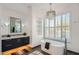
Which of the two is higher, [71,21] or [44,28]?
[71,21]

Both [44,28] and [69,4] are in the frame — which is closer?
[69,4]

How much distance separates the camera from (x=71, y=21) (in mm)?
1484

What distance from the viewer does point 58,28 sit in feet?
5.08

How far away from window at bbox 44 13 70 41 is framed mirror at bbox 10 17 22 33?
478 millimetres

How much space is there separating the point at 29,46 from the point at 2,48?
466 mm

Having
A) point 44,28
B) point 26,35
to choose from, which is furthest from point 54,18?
point 26,35

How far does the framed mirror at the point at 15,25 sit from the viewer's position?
1.51 meters

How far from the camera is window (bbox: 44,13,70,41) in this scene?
1.50m

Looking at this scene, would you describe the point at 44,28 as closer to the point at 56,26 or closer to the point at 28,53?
the point at 56,26

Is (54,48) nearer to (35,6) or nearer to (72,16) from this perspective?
(72,16)

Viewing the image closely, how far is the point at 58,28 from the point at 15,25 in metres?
0.79

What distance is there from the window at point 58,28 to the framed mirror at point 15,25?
478mm

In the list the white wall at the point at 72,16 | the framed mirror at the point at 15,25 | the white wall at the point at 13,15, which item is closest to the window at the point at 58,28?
the white wall at the point at 72,16

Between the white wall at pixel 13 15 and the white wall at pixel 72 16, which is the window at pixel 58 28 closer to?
the white wall at pixel 72 16
